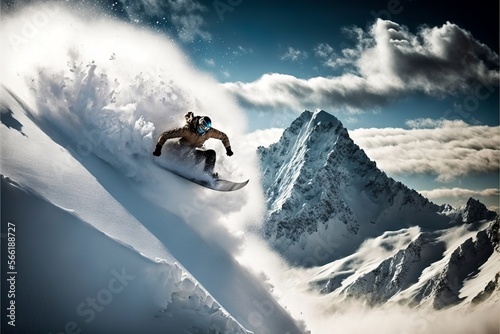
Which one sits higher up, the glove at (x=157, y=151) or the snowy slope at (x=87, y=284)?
the glove at (x=157, y=151)

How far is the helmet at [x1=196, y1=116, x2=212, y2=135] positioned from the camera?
1161cm

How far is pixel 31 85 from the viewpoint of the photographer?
11.1 metres

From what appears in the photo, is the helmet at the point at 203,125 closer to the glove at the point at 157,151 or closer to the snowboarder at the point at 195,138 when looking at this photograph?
the snowboarder at the point at 195,138

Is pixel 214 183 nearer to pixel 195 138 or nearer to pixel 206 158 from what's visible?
pixel 206 158

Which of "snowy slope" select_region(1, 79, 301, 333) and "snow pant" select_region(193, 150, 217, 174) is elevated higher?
"snow pant" select_region(193, 150, 217, 174)

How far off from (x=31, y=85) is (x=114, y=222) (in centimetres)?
643

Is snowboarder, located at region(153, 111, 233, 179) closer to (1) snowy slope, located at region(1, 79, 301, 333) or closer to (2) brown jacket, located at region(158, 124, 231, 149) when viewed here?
(2) brown jacket, located at region(158, 124, 231, 149)

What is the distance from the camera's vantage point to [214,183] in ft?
42.8

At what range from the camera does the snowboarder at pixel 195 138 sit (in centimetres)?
1135

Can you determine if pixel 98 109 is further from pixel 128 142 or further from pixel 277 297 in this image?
pixel 277 297

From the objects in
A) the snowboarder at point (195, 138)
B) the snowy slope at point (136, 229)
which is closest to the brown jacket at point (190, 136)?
the snowboarder at point (195, 138)

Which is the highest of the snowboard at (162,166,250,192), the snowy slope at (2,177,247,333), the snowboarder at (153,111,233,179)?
the snowboarder at (153,111,233,179)

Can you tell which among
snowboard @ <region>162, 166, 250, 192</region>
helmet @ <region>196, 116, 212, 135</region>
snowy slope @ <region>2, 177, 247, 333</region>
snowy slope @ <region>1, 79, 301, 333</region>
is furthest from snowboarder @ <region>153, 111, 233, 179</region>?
snowy slope @ <region>2, 177, 247, 333</region>

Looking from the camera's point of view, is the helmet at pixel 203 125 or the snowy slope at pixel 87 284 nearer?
the snowy slope at pixel 87 284
